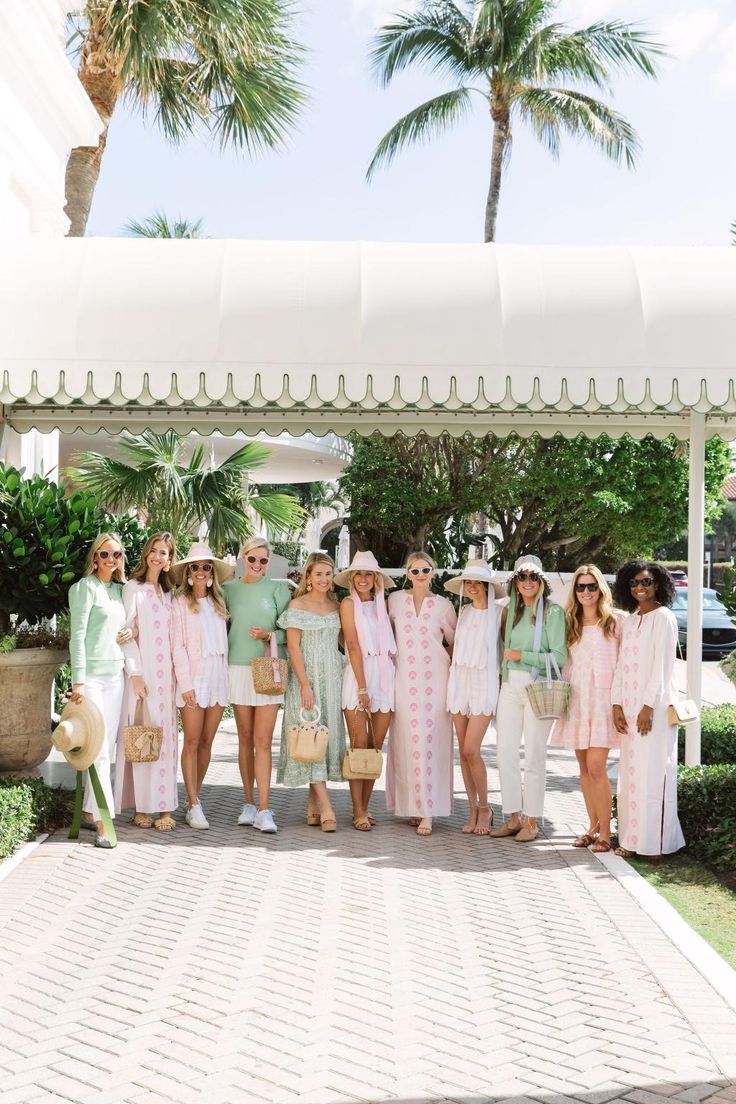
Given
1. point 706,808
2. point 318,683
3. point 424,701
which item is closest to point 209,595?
point 318,683

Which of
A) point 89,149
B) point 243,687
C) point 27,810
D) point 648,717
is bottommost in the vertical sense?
point 27,810

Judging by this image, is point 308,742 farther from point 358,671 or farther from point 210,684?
point 210,684

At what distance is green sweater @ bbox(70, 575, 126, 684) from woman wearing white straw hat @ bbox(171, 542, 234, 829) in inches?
16.4

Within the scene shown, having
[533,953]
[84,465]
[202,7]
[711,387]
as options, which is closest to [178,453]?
[84,465]

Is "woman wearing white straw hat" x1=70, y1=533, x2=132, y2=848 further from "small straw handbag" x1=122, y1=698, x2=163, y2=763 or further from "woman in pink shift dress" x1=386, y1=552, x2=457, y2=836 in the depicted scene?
"woman in pink shift dress" x1=386, y1=552, x2=457, y2=836

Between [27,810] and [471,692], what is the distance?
2967mm

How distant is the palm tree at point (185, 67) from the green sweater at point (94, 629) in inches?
431

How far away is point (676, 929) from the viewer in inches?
219

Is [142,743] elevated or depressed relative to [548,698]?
depressed

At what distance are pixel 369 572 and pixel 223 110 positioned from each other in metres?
12.8

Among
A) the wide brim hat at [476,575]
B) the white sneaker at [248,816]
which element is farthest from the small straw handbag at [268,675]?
the wide brim hat at [476,575]

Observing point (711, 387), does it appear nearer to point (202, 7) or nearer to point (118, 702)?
point (118, 702)

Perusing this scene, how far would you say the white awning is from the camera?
314 inches

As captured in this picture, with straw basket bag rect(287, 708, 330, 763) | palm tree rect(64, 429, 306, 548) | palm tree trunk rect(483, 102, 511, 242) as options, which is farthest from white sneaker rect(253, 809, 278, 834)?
palm tree trunk rect(483, 102, 511, 242)
